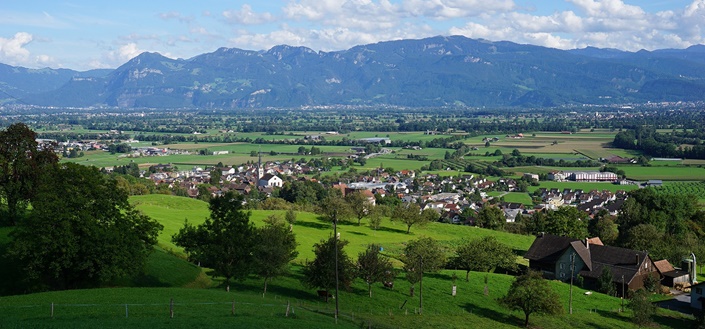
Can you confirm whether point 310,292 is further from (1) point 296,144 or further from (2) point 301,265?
(1) point 296,144

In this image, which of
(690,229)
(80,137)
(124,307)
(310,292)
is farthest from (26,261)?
(80,137)

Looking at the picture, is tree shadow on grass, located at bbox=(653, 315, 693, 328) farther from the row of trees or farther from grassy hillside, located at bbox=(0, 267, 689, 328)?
the row of trees

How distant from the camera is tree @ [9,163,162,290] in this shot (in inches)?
1094

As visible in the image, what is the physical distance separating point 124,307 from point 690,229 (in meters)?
61.5

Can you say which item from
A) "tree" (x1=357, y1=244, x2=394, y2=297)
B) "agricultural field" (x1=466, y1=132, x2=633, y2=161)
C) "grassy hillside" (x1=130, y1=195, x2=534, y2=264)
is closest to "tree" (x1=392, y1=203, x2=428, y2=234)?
"grassy hillside" (x1=130, y1=195, x2=534, y2=264)

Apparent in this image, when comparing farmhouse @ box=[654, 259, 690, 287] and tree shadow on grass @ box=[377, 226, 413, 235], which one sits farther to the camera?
tree shadow on grass @ box=[377, 226, 413, 235]

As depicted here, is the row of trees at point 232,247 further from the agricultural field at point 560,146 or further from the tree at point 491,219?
the agricultural field at point 560,146

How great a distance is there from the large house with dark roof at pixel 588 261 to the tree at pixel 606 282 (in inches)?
25.5

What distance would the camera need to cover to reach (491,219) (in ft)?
236

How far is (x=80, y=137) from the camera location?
7608 inches

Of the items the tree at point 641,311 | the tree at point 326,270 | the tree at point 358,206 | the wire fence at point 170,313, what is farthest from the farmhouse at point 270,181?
the wire fence at point 170,313

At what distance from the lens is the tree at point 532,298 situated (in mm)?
33562

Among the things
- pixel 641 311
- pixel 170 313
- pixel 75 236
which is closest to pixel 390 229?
pixel 641 311

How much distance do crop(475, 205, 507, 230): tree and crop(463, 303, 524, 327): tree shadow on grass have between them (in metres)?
37.0
